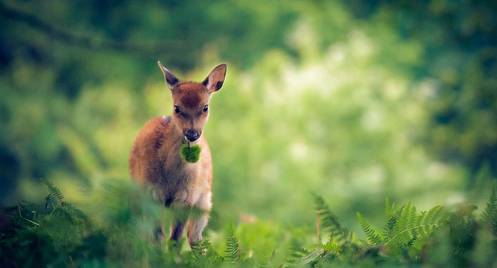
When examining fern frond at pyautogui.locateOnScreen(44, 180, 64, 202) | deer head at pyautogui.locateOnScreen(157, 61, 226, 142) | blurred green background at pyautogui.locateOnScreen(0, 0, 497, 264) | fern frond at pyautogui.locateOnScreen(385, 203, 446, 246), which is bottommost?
fern frond at pyautogui.locateOnScreen(385, 203, 446, 246)

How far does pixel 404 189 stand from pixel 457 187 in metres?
1.52

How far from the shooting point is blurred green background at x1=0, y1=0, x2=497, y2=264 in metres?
14.1

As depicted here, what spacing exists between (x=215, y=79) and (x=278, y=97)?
12.1 m

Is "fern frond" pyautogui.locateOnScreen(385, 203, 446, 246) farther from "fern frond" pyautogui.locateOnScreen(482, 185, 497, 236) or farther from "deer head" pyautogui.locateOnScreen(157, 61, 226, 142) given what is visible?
"deer head" pyautogui.locateOnScreen(157, 61, 226, 142)

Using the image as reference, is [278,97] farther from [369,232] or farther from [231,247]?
[231,247]

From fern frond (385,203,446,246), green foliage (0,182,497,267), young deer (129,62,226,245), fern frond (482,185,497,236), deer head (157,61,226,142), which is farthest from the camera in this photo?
deer head (157,61,226,142)

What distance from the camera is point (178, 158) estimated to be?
284 cm

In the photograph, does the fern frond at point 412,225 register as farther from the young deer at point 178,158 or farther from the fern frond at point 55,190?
the fern frond at point 55,190

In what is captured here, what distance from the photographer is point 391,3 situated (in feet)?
38.8

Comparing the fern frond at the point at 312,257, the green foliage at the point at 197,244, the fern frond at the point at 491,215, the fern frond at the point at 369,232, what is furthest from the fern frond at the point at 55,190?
the fern frond at the point at 491,215

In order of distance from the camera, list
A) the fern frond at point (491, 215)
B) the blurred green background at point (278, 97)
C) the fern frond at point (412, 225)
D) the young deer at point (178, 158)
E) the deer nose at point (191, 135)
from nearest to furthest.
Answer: the fern frond at point (491, 215) → the fern frond at point (412, 225) → the young deer at point (178, 158) → the deer nose at point (191, 135) → the blurred green background at point (278, 97)

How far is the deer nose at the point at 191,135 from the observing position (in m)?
2.87

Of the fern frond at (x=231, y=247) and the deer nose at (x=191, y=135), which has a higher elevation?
the deer nose at (x=191, y=135)

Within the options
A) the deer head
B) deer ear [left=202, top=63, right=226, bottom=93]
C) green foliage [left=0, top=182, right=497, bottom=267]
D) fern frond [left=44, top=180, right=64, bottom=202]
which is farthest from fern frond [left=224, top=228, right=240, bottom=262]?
deer ear [left=202, top=63, right=226, bottom=93]
